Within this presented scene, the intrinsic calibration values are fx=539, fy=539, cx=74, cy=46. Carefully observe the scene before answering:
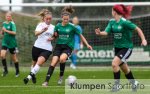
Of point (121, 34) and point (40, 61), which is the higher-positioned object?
point (121, 34)

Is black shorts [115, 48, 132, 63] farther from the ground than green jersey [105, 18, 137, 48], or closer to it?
closer to it

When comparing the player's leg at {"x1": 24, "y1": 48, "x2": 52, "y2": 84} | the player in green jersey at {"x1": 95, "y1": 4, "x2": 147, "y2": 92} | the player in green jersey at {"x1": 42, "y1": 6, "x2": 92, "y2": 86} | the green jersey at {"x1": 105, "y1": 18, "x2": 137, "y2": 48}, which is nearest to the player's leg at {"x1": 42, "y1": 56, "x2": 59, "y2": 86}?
the player in green jersey at {"x1": 42, "y1": 6, "x2": 92, "y2": 86}

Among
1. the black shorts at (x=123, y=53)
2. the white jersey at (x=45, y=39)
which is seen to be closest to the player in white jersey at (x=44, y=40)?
the white jersey at (x=45, y=39)

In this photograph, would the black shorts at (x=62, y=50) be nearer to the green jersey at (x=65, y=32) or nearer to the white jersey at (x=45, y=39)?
the green jersey at (x=65, y=32)

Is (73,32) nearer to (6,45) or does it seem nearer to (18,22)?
(6,45)

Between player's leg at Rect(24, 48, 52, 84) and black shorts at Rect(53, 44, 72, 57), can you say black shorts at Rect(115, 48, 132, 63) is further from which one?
player's leg at Rect(24, 48, 52, 84)

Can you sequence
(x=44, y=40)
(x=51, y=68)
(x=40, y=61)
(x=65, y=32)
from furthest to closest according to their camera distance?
1. (x=44, y=40)
2. (x=65, y=32)
3. (x=40, y=61)
4. (x=51, y=68)

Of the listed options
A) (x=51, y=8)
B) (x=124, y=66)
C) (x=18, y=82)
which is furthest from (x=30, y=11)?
(x=124, y=66)

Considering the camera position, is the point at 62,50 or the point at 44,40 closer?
the point at 62,50

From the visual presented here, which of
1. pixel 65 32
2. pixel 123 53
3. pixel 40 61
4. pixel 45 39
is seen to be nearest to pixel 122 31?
pixel 123 53

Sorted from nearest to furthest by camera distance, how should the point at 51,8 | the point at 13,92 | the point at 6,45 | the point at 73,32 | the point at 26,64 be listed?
the point at 13,92 < the point at 73,32 < the point at 6,45 < the point at 26,64 < the point at 51,8

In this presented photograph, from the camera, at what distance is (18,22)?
1088 inches

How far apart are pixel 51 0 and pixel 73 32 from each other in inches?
673

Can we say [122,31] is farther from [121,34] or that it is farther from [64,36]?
[64,36]
